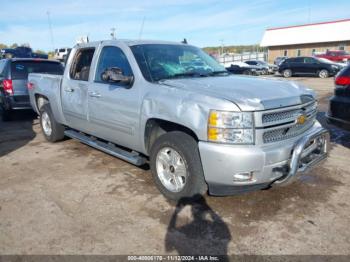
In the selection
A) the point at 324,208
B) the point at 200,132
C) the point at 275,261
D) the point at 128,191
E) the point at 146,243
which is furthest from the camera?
the point at 128,191

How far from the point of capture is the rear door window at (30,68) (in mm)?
8400

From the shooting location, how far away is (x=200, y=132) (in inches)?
130

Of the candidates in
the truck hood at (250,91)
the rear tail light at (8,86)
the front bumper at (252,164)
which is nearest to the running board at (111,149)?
the truck hood at (250,91)

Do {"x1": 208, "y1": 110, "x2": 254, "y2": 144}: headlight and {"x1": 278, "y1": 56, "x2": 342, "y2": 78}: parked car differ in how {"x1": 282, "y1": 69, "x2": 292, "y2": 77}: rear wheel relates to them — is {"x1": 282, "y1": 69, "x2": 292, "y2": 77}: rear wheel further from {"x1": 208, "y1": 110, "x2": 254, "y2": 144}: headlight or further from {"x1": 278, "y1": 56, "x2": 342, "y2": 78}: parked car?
{"x1": 208, "y1": 110, "x2": 254, "y2": 144}: headlight

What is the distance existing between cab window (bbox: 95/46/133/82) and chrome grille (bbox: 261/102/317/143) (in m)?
1.90

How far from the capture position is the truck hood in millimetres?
3215

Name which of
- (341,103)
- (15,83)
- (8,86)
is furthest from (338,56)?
(8,86)

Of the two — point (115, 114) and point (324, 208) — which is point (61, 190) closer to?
point (115, 114)

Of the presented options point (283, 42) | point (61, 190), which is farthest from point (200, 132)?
point (283, 42)

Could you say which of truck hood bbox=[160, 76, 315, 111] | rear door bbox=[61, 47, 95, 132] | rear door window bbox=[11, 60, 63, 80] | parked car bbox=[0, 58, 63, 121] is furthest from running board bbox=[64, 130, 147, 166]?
rear door window bbox=[11, 60, 63, 80]

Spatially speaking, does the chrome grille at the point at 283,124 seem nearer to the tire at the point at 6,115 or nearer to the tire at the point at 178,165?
the tire at the point at 178,165

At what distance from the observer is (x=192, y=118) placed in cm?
337

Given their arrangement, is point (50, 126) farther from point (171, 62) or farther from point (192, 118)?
point (192, 118)

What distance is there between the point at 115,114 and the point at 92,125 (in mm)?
766
